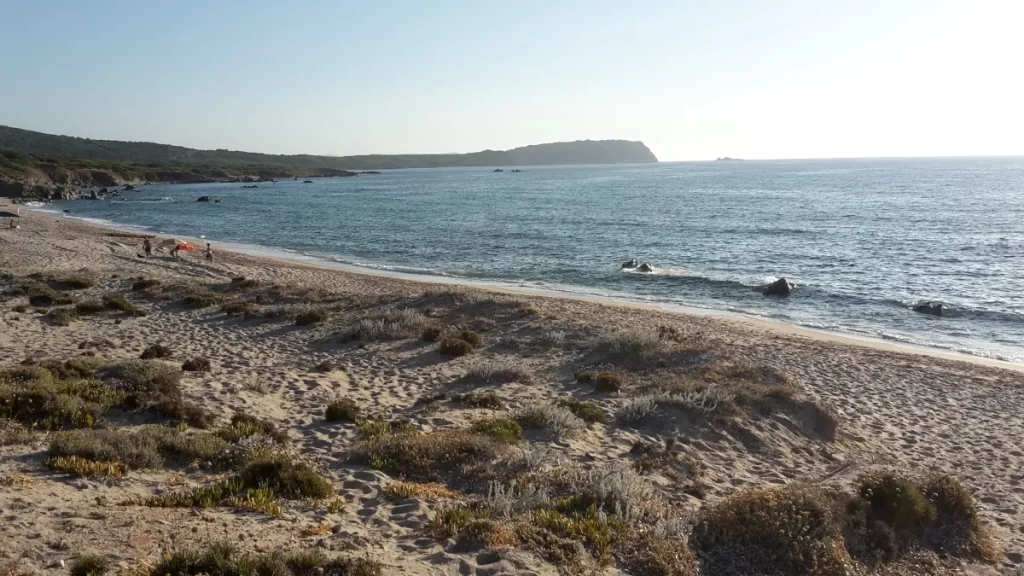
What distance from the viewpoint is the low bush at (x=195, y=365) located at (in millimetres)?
13883

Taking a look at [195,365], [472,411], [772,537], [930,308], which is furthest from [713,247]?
[772,537]

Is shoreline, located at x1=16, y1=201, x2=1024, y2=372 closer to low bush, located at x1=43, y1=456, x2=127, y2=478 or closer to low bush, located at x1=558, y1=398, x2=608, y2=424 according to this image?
low bush, located at x1=558, y1=398, x2=608, y2=424

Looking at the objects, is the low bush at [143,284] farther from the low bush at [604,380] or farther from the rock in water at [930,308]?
the rock in water at [930,308]

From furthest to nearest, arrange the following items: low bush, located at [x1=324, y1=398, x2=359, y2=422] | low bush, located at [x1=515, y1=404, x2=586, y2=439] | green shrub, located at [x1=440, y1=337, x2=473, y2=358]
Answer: green shrub, located at [x1=440, y1=337, x2=473, y2=358] → low bush, located at [x1=324, y1=398, x2=359, y2=422] → low bush, located at [x1=515, y1=404, x2=586, y2=439]

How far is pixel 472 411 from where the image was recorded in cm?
1240

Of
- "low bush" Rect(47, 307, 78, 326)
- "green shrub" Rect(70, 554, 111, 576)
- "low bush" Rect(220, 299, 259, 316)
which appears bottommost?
"low bush" Rect(220, 299, 259, 316)

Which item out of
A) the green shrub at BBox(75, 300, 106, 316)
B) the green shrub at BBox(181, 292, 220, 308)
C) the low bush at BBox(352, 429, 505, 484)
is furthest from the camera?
the green shrub at BBox(181, 292, 220, 308)

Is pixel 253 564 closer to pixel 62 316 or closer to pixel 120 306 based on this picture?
pixel 62 316

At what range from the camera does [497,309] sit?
22359 millimetres

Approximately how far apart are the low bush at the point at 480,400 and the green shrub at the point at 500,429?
5.27 ft

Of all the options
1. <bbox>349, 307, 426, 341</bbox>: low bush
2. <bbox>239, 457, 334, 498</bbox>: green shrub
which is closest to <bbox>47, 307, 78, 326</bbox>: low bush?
<bbox>349, 307, 426, 341</bbox>: low bush

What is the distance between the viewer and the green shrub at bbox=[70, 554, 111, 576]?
16.9 ft

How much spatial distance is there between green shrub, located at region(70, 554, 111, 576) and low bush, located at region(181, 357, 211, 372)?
916 centimetres

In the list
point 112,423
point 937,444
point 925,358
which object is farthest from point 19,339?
point 925,358
